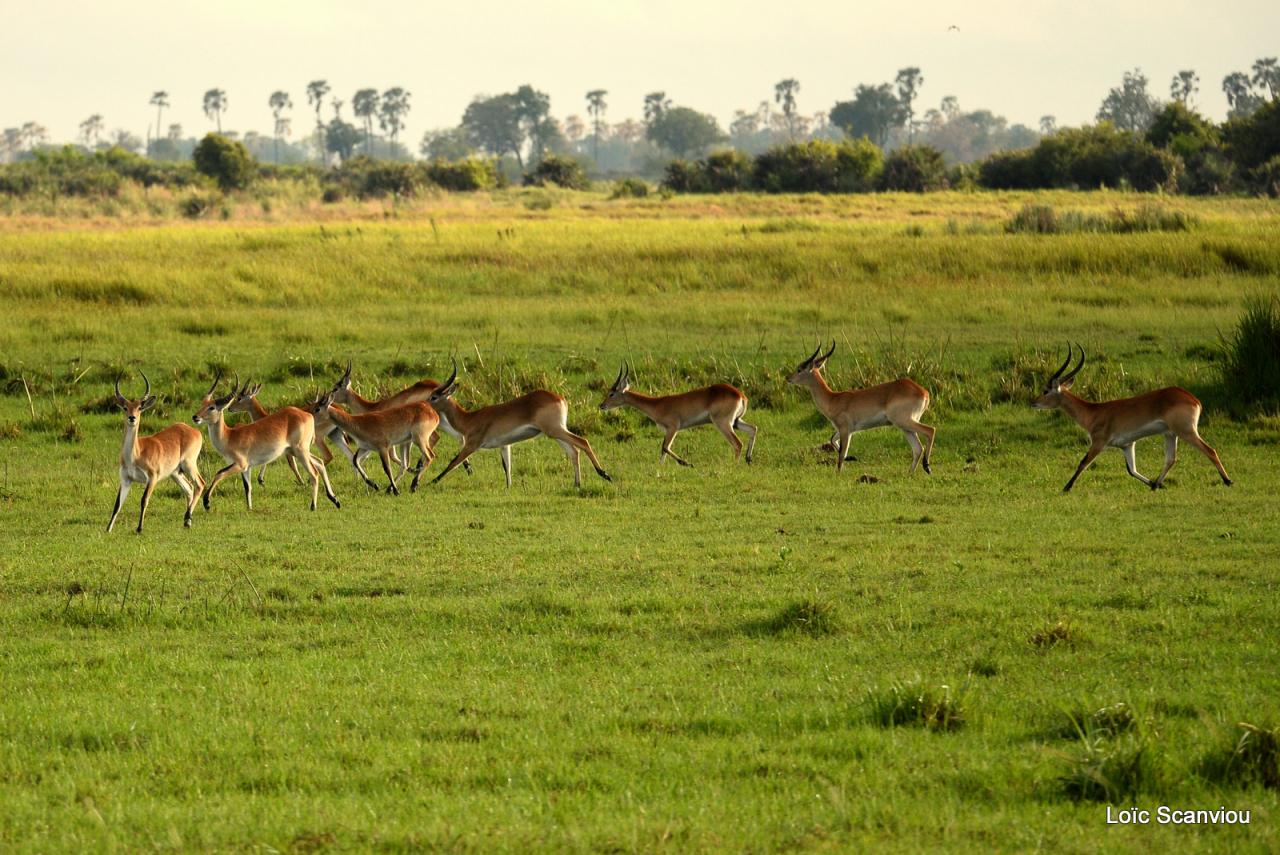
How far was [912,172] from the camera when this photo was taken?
54188 mm

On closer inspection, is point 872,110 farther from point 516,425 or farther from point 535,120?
point 516,425

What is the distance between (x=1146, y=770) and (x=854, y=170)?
50.8 m

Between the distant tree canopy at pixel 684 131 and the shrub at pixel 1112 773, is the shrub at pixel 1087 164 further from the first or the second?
the distant tree canopy at pixel 684 131

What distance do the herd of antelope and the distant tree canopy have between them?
119 meters

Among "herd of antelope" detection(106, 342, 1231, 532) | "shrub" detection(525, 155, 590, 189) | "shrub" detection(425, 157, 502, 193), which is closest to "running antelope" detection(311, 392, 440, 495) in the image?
"herd of antelope" detection(106, 342, 1231, 532)

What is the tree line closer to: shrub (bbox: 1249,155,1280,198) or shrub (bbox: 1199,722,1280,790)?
shrub (bbox: 1249,155,1280,198)

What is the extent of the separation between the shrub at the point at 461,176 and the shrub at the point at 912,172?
16.1 m

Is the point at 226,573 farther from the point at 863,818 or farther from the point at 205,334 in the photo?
the point at 205,334

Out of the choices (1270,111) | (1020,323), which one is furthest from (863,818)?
A: (1270,111)

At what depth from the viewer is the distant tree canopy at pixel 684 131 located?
131000mm

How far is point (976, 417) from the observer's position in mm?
15523

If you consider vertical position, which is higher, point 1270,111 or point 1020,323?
point 1270,111

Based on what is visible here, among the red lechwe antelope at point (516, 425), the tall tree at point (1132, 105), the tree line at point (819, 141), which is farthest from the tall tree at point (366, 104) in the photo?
the red lechwe antelope at point (516, 425)

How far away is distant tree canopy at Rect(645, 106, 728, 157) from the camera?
131000 mm
